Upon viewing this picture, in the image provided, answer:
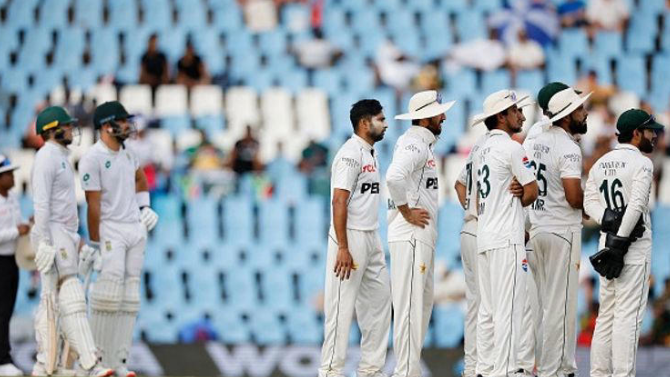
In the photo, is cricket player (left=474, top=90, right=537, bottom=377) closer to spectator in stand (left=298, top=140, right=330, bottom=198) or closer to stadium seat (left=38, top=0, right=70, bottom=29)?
spectator in stand (left=298, top=140, right=330, bottom=198)

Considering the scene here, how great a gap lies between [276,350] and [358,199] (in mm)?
5471

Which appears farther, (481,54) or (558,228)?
(481,54)

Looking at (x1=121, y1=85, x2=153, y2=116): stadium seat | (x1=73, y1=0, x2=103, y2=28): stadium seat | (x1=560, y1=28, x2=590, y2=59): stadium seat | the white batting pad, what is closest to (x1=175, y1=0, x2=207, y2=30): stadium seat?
(x1=73, y1=0, x2=103, y2=28): stadium seat

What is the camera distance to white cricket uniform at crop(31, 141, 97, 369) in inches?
336

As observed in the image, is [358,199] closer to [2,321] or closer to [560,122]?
[560,122]

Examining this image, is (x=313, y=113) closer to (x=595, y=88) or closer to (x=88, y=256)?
(x=595, y=88)

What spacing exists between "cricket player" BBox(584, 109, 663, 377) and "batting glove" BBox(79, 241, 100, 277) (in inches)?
123

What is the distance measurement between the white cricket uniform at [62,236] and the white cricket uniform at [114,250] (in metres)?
0.17

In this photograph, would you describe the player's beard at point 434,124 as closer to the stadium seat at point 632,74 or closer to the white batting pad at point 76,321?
the white batting pad at point 76,321

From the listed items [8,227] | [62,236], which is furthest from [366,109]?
[8,227]

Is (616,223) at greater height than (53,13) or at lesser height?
lesser

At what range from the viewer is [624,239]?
318 inches

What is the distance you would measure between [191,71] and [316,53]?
148 centimetres

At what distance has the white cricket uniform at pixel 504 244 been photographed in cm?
791
